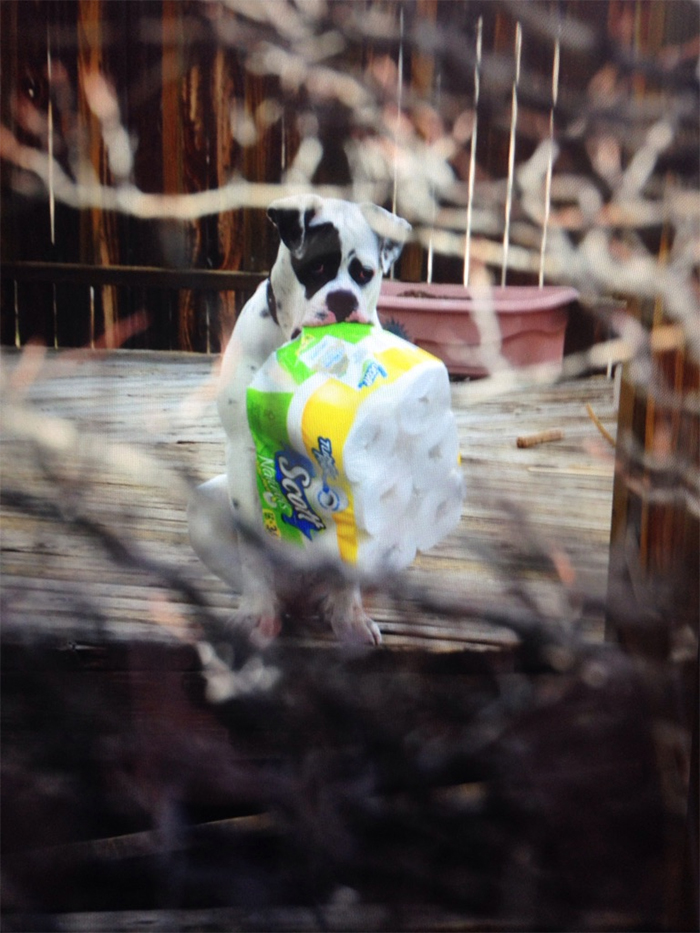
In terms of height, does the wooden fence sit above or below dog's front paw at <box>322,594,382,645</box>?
above

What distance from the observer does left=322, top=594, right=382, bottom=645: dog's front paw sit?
86cm

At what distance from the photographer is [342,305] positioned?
85cm

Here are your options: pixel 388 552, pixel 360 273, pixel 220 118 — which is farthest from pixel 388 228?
pixel 388 552

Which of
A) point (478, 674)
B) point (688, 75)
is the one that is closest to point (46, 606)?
point (478, 674)

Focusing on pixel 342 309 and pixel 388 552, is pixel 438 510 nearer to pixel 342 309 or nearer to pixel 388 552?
pixel 388 552

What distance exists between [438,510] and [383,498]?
2.3 inches

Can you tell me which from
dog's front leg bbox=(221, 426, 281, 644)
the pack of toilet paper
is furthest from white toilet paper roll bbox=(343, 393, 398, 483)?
dog's front leg bbox=(221, 426, 281, 644)

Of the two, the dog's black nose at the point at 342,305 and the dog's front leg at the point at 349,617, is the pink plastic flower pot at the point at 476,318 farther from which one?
the dog's front leg at the point at 349,617

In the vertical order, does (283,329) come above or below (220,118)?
below

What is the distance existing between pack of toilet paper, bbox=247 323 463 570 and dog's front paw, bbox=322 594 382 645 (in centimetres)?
4

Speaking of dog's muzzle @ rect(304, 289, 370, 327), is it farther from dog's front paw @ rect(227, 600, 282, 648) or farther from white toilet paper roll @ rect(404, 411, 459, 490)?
dog's front paw @ rect(227, 600, 282, 648)

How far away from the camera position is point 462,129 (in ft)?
2.57

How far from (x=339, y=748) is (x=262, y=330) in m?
0.42

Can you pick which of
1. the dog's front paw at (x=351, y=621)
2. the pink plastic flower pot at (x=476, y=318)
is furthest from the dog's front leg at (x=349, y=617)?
the pink plastic flower pot at (x=476, y=318)
